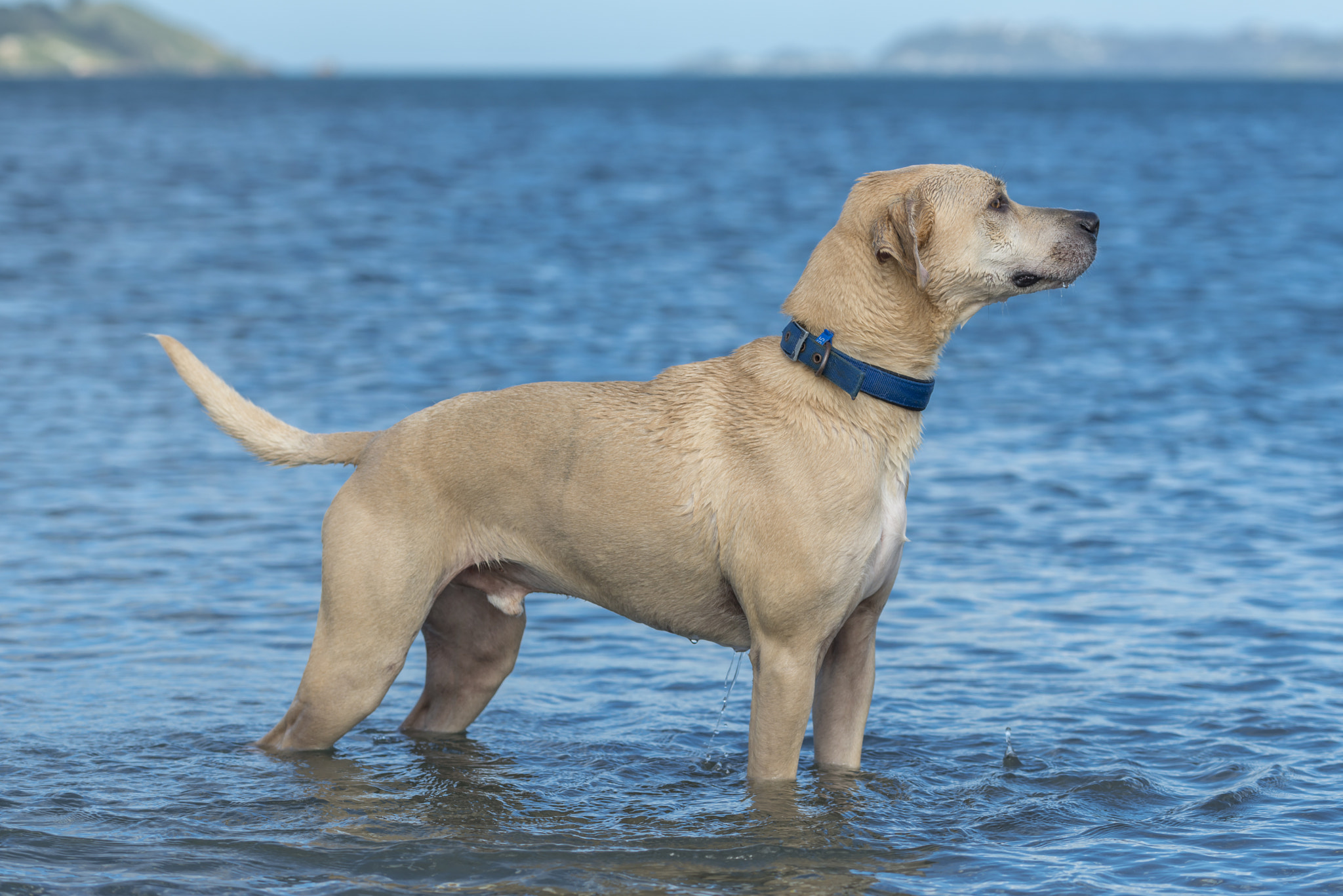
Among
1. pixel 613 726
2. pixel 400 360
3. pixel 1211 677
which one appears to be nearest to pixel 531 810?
pixel 613 726

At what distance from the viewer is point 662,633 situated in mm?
7875

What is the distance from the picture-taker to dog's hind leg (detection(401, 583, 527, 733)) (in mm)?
5871

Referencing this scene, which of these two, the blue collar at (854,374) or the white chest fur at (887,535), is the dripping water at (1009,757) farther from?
the blue collar at (854,374)

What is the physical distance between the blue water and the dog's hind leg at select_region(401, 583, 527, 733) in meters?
0.16

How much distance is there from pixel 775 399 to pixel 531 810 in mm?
1857

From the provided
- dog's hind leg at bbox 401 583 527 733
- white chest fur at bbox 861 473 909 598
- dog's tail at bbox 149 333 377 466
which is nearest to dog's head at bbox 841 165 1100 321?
white chest fur at bbox 861 473 909 598

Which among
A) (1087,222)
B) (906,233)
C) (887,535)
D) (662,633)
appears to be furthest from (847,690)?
(662,633)

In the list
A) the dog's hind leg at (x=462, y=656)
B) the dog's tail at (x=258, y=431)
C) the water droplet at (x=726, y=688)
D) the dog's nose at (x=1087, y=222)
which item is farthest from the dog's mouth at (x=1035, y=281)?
the dog's tail at (x=258, y=431)

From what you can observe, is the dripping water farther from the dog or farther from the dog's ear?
the dog's ear

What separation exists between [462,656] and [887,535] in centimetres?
206

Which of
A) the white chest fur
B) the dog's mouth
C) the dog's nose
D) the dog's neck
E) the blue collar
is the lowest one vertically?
the white chest fur

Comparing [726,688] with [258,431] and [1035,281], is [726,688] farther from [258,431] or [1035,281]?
[1035,281]

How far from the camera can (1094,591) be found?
8.07 m

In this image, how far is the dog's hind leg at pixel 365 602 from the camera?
5.16 meters
